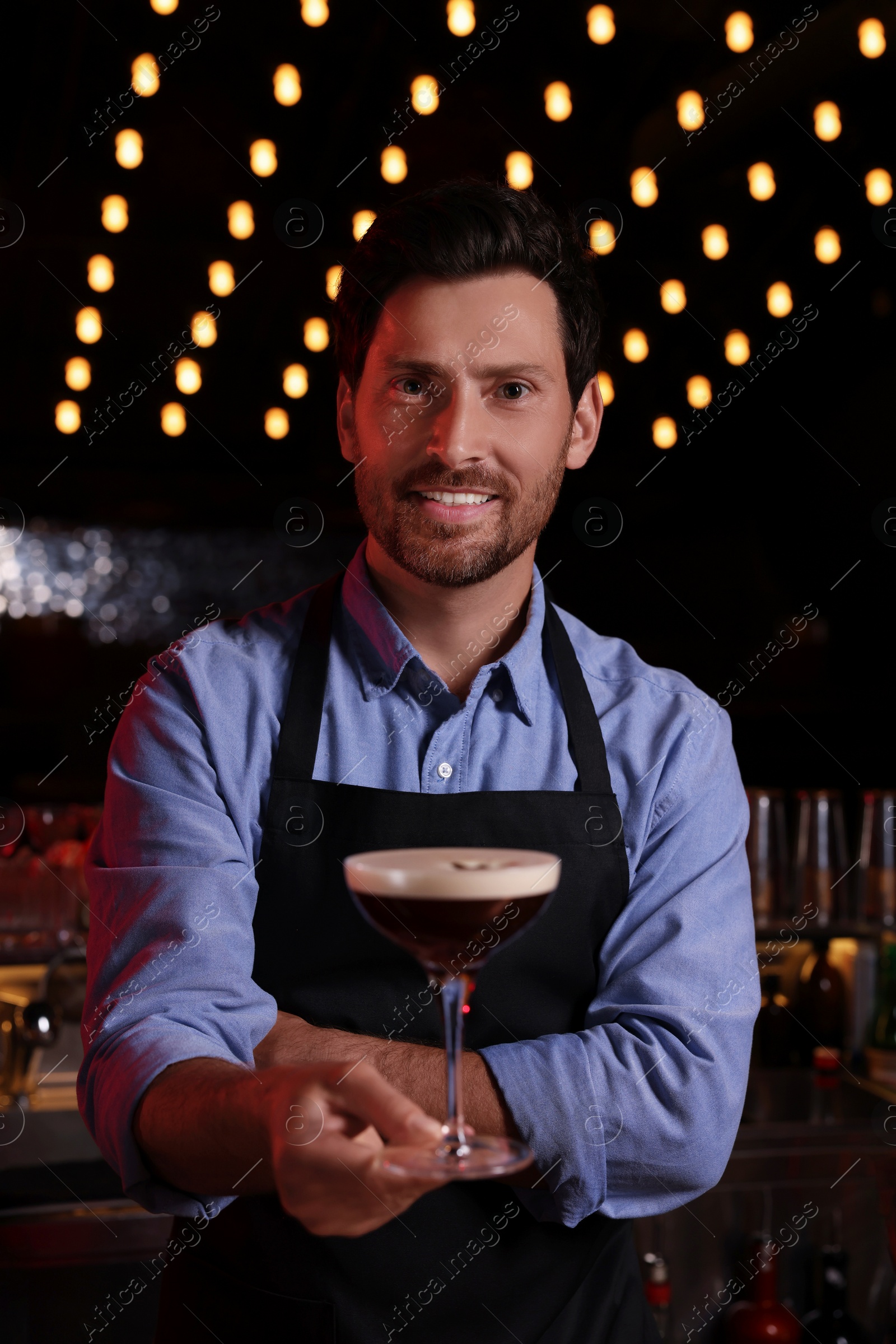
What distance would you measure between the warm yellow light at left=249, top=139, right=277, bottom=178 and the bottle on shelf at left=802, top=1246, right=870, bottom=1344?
271 centimetres

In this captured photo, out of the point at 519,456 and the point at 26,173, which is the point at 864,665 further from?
the point at 26,173

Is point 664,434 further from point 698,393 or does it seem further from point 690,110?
point 690,110

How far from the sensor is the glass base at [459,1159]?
958 mm

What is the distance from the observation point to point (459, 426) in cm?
163

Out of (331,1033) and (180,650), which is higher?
(180,650)

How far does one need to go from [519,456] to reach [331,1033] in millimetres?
821

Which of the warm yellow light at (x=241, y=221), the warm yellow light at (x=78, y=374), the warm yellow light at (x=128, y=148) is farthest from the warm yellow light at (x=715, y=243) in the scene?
the warm yellow light at (x=78, y=374)

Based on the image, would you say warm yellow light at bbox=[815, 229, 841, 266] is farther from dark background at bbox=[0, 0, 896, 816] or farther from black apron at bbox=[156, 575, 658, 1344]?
black apron at bbox=[156, 575, 658, 1344]

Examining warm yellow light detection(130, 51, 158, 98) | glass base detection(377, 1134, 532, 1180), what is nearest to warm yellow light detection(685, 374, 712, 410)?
warm yellow light detection(130, 51, 158, 98)

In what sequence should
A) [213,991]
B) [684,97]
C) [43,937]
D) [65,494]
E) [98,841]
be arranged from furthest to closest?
[65,494]
[43,937]
[684,97]
[98,841]
[213,991]

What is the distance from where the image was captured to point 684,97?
2541 millimetres

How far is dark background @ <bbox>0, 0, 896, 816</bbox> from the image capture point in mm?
2900

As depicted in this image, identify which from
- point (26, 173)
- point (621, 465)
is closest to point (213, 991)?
point (26, 173)

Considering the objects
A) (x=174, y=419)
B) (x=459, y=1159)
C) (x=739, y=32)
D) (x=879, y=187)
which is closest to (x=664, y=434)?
(x=879, y=187)
